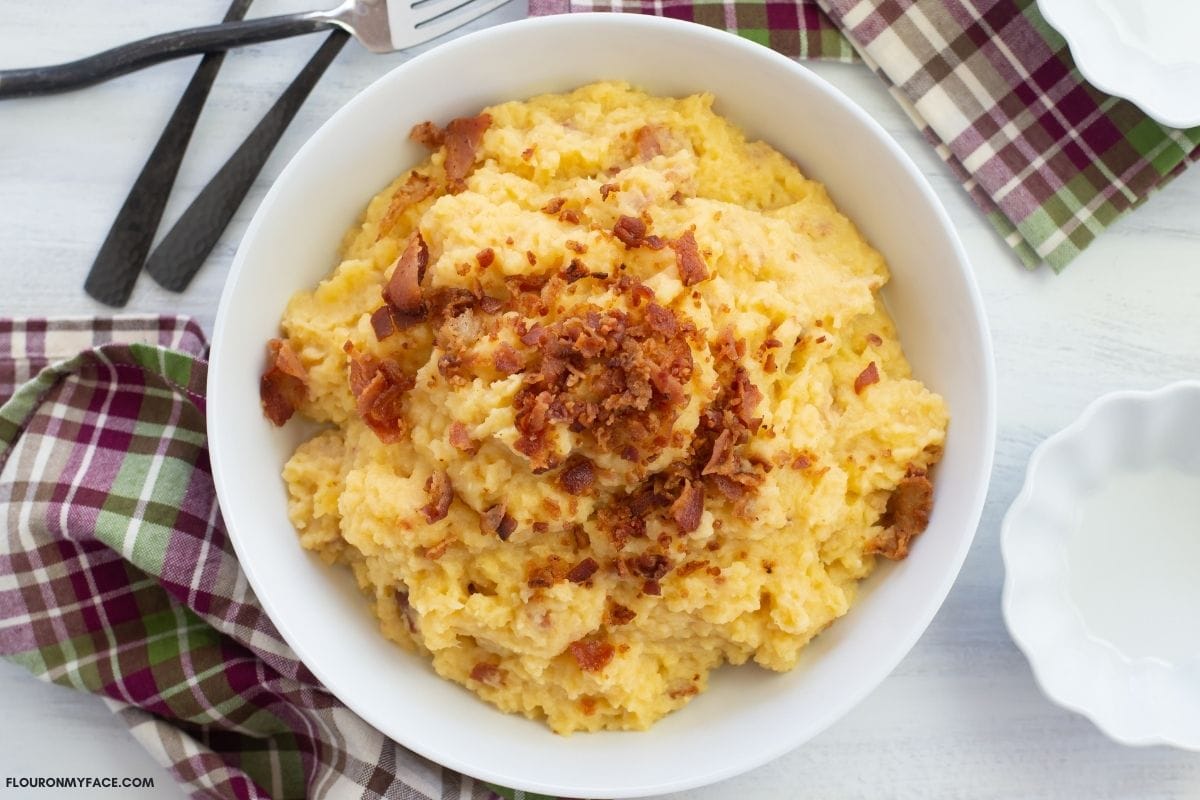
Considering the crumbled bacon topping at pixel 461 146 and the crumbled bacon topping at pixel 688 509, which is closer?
the crumbled bacon topping at pixel 688 509

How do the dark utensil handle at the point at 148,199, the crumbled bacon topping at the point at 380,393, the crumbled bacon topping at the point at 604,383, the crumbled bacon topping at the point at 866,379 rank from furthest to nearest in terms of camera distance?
the dark utensil handle at the point at 148,199
the crumbled bacon topping at the point at 866,379
the crumbled bacon topping at the point at 380,393
the crumbled bacon topping at the point at 604,383

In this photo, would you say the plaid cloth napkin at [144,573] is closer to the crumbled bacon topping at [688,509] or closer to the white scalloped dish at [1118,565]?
the crumbled bacon topping at [688,509]

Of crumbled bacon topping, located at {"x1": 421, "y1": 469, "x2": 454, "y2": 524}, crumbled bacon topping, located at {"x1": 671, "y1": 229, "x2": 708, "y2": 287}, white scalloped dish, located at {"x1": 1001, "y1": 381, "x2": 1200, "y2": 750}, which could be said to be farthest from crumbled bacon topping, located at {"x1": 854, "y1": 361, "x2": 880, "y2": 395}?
crumbled bacon topping, located at {"x1": 421, "y1": 469, "x2": 454, "y2": 524}

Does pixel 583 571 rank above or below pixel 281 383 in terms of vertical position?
below

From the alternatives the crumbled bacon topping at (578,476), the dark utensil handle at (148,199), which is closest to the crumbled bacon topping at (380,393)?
the crumbled bacon topping at (578,476)

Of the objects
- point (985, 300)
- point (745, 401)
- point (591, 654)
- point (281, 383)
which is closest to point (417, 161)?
point (281, 383)

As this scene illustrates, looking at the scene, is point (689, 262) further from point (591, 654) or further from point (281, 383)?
point (281, 383)
